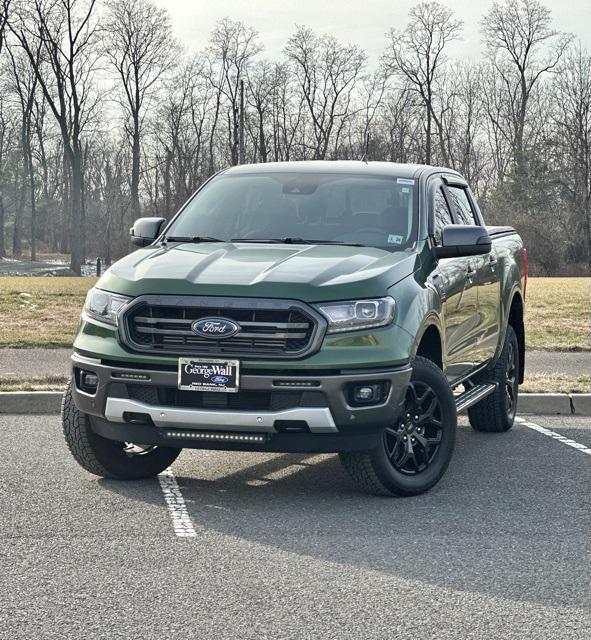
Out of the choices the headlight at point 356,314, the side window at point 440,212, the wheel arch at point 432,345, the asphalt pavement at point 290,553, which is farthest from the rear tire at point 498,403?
the headlight at point 356,314

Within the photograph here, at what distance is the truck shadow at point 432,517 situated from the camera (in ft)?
16.8

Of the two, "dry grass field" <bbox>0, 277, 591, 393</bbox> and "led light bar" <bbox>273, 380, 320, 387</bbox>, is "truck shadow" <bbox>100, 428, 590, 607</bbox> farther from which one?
"dry grass field" <bbox>0, 277, 591, 393</bbox>

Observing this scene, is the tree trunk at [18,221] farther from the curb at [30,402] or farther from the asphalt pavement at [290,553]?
the asphalt pavement at [290,553]

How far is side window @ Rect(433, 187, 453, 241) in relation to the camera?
25.5 feet

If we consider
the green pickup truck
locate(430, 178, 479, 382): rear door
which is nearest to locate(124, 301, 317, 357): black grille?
the green pickup truck

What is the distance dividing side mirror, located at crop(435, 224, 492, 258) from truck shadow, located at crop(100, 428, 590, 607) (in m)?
1.48

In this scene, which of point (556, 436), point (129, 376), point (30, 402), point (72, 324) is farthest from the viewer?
point (72, 324)

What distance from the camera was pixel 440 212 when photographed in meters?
8.05

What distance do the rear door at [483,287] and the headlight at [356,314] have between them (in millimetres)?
2089

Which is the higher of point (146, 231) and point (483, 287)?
point (146, 231)

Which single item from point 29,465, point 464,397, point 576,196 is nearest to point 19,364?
point 29,465

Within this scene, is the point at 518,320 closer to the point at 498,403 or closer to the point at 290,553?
the point at 498,403

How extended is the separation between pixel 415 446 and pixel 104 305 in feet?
6.70

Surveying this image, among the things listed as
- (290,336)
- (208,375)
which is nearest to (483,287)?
(290,336)
